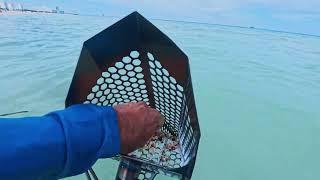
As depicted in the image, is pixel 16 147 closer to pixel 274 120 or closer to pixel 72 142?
pixel 72 142

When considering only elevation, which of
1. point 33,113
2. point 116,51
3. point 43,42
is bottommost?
point 43,42

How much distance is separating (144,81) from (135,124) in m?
0.37

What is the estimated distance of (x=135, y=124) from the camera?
67 centimetres

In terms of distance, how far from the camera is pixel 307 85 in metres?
6.16

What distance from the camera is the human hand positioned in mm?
640

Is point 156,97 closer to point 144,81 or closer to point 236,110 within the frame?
point 144,81

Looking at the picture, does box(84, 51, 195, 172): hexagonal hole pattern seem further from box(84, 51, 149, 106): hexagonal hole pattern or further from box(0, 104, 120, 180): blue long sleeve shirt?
box(0, 104, 120, 180): blue long sleeve shirt

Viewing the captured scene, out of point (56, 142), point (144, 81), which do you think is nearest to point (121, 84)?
point (144, 81)

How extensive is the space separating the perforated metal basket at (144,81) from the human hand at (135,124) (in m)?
0.14

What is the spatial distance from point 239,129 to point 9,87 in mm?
2533

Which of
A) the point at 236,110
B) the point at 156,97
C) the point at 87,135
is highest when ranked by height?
the point at 87,135

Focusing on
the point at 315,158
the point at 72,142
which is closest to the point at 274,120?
the point at 315,158

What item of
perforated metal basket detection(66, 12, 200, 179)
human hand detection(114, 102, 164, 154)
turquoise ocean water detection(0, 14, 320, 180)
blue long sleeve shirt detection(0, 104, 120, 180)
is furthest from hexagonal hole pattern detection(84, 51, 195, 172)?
turquoise ocean water detection(0, 14, 320, 180)

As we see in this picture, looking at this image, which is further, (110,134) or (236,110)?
(236,110)
